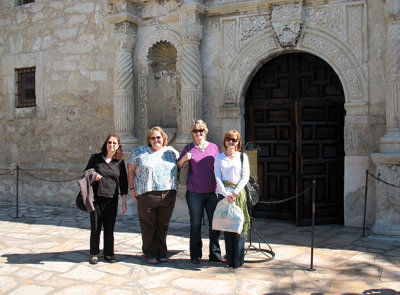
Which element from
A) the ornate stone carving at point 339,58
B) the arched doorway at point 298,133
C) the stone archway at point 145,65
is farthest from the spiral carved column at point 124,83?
the ornate stone carving at point 339,58

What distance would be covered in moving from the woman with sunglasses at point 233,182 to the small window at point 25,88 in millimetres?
6170

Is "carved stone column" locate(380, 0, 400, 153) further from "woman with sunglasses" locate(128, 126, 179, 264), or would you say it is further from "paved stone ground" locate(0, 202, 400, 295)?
"woman with sunglasses" locate(128, 126, 179, 264)

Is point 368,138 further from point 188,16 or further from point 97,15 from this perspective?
point 97,15

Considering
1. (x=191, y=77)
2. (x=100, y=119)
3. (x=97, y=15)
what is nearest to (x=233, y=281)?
(x=191, y=77)

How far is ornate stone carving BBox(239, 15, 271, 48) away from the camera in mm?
6723

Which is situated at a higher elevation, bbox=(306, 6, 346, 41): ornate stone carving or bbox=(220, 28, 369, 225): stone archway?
bbox=(306, 6, 346, 41): ornate stone carving

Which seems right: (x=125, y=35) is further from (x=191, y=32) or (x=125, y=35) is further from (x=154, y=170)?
(x=154, y=170)

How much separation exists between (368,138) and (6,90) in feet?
25.2

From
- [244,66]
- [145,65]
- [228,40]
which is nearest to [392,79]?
[244,66]

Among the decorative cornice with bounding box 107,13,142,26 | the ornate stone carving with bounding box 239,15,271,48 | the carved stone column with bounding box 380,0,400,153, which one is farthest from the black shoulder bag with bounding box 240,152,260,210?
the decorative cornice with bounding box 107,13,142,26

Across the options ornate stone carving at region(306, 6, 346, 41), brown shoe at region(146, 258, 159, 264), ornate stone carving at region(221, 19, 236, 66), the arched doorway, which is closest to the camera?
brown shoe at region(146, 258, 159, 264)

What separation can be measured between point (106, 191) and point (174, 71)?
12.4ft

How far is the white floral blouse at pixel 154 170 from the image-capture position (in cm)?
459

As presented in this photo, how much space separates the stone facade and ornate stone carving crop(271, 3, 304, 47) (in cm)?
2
